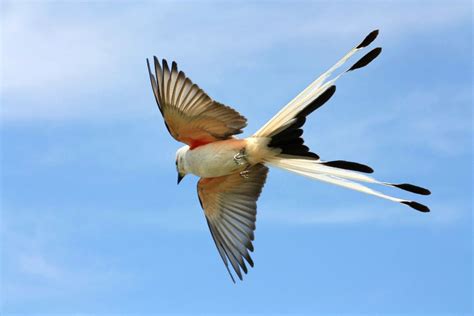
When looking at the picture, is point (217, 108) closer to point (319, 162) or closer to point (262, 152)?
point (262, 152)

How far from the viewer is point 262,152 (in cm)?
706

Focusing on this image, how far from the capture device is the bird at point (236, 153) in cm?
628

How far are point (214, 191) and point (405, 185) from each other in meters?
3.02

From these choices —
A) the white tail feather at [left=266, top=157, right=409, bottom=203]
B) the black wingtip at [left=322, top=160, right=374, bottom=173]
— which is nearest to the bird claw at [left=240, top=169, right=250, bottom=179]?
Answer: the white tail feather at [left=266, top=157, right=409, bottom=203]

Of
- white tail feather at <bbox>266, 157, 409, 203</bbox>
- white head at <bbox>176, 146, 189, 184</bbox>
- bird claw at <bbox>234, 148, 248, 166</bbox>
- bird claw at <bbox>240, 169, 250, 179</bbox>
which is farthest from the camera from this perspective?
bird claw at <bbox>240, 169, 250, 179</bbox>

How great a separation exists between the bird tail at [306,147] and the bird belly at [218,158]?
0.28 metres

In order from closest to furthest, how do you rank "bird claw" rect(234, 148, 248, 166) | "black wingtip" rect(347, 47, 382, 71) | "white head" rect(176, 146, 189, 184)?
"black wingtip" rect(347, 47, 382, 71)
"bird claw" rect(234, 148, 248, 166)
"white head" rect(176, 146, 189, 184)

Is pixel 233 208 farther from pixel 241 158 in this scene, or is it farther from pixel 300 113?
pixel 300 113

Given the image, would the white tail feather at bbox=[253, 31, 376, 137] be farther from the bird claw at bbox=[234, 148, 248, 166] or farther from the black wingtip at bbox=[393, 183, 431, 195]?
the black wingtip at bbox=[393, 183, 431, 195]

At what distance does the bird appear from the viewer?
628 cm

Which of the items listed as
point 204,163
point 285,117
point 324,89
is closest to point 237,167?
point 204,163

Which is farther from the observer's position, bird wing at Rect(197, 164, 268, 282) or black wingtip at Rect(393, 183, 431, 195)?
bird wing at Rect(197, 164, 268, 282)

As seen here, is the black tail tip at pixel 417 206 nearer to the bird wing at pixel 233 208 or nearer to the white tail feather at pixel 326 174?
the white tail feather at pixel 326 174

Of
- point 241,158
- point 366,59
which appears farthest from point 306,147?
point 366,59
